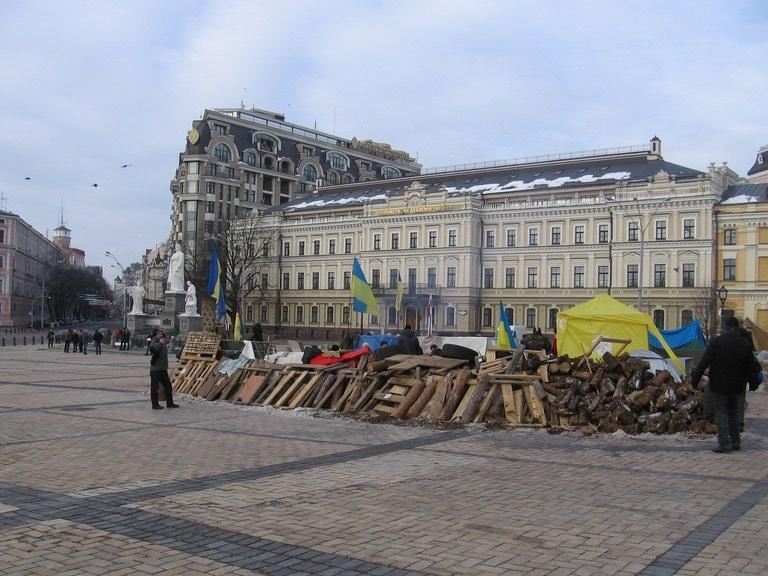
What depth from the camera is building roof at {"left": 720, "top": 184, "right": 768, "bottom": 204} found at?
6072 centimetres

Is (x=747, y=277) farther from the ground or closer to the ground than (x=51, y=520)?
farther from the ground

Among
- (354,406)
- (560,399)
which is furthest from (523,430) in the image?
(354,406)

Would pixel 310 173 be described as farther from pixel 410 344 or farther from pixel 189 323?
pixel 410 344

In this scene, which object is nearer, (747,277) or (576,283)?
(747,277)

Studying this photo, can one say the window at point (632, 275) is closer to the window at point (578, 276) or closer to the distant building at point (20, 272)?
the window at point (578, 276)

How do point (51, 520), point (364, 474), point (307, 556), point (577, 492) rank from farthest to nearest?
point (364, 474), point (577, 492), point (51, 520), point (307, 556)

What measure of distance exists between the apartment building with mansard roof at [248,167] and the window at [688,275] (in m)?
44.9

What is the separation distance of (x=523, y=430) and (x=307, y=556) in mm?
8348

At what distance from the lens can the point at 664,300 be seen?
62469 mm

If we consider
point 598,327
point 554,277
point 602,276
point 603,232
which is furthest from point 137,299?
point 598,327

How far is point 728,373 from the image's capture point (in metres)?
11.2

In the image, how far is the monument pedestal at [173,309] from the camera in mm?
49938

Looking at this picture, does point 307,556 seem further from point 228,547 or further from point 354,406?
point 354,406

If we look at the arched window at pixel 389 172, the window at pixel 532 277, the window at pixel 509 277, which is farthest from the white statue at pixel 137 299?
the arched window at pixel 389 172
